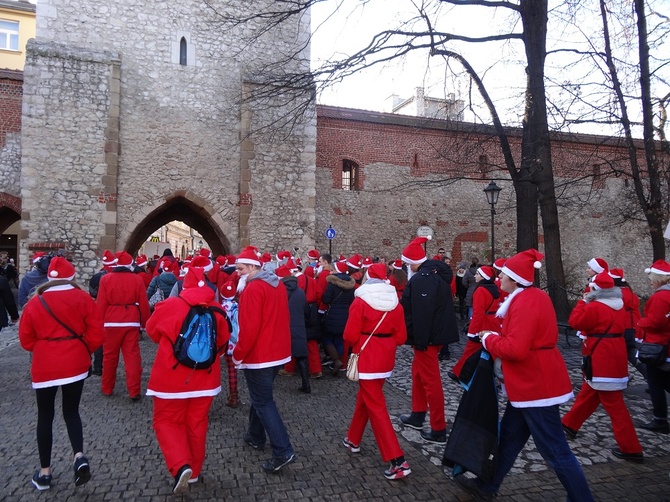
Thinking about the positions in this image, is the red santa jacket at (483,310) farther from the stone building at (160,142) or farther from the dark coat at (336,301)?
the stone building at (160,142)

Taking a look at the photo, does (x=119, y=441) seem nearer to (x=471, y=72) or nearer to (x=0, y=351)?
(x=0, y=351)

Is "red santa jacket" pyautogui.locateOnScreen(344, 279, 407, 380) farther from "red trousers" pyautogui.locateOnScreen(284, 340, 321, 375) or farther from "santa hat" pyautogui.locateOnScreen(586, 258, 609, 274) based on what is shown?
"red trousers" pyautogui.locateOnScreen(284, 340, 321, 375)

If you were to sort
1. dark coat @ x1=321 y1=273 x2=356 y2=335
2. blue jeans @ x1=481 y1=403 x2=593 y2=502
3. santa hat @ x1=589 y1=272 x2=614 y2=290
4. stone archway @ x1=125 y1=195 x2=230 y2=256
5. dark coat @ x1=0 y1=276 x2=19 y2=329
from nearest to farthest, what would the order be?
blue jeans @ x1=481 y1=403 x2=593 y2=502 → santa hat @ x1=589 y1=272 x2=614 y2=290 → dark coat @ x1=0 y1=276 x2=19 y2=329 → dark coat @ x1=321 y1=273 x2=356 y2=335 → stone archway @ x1=125 y1=195 x2=230 y2=256

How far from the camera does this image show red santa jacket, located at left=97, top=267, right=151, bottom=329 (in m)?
6.39

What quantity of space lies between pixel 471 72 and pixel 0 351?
11.3 m

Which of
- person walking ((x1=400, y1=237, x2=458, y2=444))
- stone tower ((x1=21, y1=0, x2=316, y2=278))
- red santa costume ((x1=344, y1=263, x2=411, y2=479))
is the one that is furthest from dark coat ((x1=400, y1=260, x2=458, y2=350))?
stone tower ((x1=21, y1=0, x2=316, y2=278))

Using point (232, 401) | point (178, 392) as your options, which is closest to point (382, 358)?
point (178, 392)

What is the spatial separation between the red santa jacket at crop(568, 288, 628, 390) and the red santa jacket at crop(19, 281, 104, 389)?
4.54m

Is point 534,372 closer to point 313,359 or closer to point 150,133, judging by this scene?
point 313,359

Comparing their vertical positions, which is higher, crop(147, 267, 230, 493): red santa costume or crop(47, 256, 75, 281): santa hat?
crop(47, 256, 75, 281): santa hat

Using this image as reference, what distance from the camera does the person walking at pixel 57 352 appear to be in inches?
159

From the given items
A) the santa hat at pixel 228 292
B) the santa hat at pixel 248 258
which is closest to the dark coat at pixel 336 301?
the santa hat at pixel 228 292

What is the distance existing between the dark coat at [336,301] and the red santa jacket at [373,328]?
126 inches

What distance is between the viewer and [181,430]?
396cm
